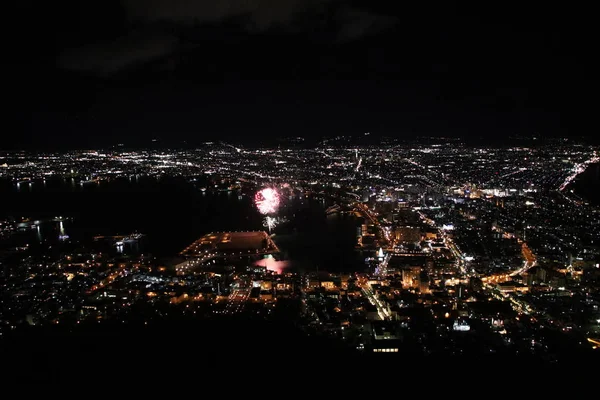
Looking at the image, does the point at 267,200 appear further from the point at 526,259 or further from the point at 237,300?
the point at 237,300

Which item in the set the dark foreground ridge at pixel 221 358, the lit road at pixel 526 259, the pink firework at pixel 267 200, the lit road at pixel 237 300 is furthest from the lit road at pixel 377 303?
the pink firework at pixel 267 200

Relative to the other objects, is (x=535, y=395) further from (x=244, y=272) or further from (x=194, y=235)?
(x=194, y=235)

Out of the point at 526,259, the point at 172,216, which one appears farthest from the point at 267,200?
the point at 526,259

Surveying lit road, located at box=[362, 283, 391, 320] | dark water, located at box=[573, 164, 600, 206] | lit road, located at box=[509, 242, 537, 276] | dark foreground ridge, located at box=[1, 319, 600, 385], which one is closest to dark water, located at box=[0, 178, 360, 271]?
lit road, located at box=[362, 283, 391, 320]

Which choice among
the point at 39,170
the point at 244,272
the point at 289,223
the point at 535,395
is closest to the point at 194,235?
the point at 289,223

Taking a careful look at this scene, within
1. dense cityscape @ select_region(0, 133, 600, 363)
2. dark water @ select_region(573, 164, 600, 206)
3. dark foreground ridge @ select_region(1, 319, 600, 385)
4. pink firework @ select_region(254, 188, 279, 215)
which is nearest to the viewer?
dark foreground ridge @ select_region(1, 319, 600, 385)

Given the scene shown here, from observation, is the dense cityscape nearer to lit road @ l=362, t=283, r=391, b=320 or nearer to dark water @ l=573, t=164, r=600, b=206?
lit road @ l=362, t=283, r=391, b=320

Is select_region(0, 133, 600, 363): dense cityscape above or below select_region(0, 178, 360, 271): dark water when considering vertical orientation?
above
